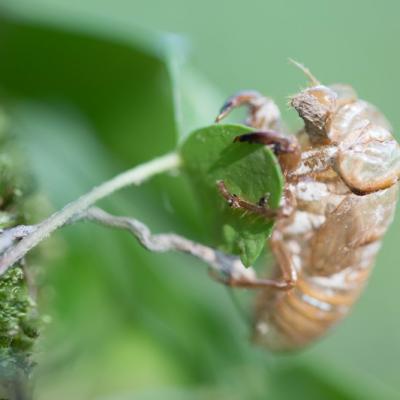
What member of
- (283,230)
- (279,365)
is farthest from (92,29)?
(279,365)

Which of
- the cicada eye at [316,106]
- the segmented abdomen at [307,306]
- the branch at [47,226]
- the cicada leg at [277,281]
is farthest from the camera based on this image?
the segmented abdomen at [307,306]

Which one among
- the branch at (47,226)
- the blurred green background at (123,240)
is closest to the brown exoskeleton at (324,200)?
the branch at (47,226)

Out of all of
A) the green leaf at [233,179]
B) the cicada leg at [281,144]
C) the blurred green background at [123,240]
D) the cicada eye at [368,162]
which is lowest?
the blurred green background at [123,240]

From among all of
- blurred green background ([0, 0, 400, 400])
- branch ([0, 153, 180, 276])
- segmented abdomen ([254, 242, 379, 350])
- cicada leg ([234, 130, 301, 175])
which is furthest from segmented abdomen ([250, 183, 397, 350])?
branch ([0, 153, 180, 276])

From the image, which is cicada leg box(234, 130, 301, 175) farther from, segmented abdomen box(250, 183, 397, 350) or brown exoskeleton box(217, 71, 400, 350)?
segmented abdomen box(250, 183, 397, 350)

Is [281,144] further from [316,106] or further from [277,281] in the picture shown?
[277,281]

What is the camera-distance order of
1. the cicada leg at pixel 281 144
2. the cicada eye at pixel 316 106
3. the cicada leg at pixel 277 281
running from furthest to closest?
the cicada leg at pixel 277 281 → the cicada eye at pixel 316 106 → the cicada leg at pixel 281 144

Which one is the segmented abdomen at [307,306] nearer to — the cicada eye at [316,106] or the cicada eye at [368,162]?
the cicada eye at [368,162]

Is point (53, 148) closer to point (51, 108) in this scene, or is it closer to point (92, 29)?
point (51, 108)
